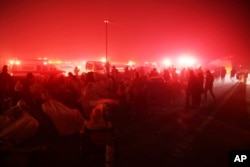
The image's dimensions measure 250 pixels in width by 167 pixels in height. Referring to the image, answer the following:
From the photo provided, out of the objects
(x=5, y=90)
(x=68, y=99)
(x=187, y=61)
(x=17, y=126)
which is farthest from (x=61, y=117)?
(x=187, y=61)

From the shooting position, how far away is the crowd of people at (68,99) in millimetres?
8117

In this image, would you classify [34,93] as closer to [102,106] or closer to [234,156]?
[102,106]

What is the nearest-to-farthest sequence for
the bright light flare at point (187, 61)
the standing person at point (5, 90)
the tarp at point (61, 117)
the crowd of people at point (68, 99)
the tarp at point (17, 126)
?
the tarp at point (17, 126), the crowd of people at point (68, 99), the tarp at point (61, 117), the standing person at point (5, 90), the bright light flare at point (187, 61)

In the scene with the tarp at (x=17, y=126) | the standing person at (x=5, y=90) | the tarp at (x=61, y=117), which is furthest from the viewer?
the standing person at (x=5, y=90)

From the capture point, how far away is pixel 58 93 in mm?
11133

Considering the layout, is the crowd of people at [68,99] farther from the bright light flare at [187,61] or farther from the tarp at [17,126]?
the bright light flare at [187,61]

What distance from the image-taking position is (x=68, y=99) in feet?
37.2

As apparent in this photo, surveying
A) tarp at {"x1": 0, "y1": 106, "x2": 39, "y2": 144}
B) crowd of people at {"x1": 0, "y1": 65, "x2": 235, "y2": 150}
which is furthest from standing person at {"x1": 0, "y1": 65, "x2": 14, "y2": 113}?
tarp at {"x1": 0, "y1": 106, "x2": 39, "y2": 144}

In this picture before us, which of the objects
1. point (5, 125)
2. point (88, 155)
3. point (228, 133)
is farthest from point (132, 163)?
point (228, 133)

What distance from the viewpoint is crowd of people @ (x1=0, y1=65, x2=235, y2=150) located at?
812 centimetres

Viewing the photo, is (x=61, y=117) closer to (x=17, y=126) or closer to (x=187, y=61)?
(x=17, y=126)

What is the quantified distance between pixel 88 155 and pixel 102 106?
110 cm

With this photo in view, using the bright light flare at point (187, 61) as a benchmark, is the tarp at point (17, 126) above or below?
below

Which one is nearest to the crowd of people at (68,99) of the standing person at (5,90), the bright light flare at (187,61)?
the standing person at (5,90)
